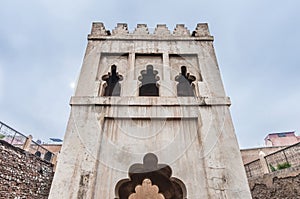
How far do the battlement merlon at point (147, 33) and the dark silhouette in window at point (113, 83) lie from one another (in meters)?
1.24

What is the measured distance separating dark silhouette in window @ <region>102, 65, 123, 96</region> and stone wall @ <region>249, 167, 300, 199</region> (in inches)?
390

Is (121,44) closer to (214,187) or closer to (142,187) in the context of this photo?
(142,187)

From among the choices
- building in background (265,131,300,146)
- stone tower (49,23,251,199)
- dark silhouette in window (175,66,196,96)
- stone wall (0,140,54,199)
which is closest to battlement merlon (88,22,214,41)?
stone tower (49,23,251,199)

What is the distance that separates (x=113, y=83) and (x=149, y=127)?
234cm

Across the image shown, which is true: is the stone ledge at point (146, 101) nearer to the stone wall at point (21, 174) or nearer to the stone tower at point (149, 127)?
the stone tower at point (149, 127)

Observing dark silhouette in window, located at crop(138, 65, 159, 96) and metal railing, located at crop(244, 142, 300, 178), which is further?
metal railing, located at crop(244, 142, 300, 178)

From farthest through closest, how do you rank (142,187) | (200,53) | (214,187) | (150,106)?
(200,53), (142,187), (150,106), (214,187)

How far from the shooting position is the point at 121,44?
245 inches

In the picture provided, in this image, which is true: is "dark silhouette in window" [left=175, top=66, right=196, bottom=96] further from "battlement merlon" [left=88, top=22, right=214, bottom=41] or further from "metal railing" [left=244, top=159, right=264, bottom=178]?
"metal railing" [left=244, top=159, right=264, bottom=178]

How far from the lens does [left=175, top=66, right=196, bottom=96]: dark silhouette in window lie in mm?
5647

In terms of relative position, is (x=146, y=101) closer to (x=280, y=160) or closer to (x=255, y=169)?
(x=255, y=169)

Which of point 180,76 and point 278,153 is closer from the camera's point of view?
point 180,76

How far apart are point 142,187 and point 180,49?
4.20 metres

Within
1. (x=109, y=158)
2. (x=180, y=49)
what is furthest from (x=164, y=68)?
(x=109, y=158)
